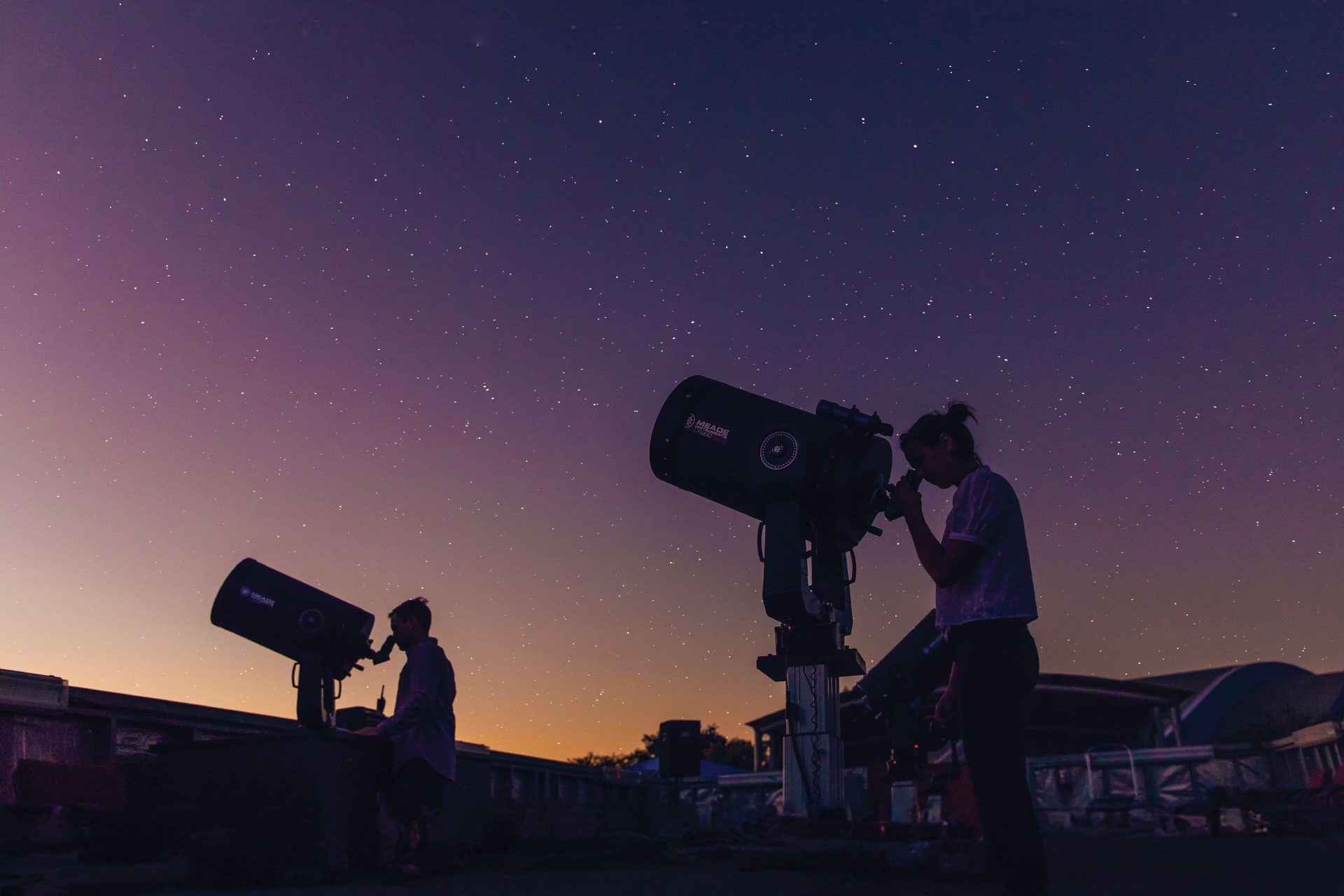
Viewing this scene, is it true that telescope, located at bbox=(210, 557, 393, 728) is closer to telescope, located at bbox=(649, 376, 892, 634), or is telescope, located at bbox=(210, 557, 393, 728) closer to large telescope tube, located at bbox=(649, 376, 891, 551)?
large telescope tube, located at bbox=(649, 376, 891, 551)

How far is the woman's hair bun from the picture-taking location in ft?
9.05

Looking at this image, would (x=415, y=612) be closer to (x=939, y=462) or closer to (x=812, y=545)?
(x=812, y=545)

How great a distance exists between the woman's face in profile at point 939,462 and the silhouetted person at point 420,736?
2722 millimetres

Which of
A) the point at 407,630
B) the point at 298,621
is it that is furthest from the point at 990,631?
the point at 298,621

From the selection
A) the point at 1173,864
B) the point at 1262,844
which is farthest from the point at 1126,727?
the point at 1173,864

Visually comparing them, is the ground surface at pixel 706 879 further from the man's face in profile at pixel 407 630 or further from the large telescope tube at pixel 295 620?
the large telescope tube at pixel 295 620

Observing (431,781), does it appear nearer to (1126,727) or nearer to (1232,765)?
(1232,765)

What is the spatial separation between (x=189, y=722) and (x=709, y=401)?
4.11m

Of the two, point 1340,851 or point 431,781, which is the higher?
point 431,781

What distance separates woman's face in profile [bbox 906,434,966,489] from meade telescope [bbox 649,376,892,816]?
1769 mm

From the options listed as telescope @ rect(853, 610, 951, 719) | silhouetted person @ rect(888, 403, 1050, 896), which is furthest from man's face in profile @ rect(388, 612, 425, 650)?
silhouetted person @ rect(888, 403, 1050, 896)

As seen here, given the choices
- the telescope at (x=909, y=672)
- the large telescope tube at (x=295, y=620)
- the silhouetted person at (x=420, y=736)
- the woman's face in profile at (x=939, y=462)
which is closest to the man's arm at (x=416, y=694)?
the silhouetted person at (x=420, y=736)

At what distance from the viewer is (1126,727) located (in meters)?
21.5

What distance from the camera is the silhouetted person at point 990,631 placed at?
2.22 meters
